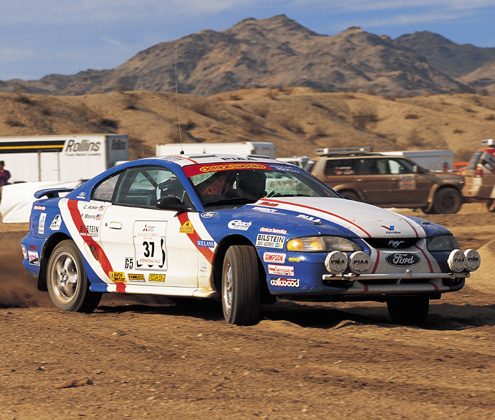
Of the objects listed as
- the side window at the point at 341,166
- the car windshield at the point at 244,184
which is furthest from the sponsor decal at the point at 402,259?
the side window at the point at 341,166

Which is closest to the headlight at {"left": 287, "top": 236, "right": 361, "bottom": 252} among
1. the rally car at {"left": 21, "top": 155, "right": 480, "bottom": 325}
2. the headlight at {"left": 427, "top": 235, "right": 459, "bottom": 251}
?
the rally car at {"left": 21, "top": 155, "right": 480, "bottom": 325}

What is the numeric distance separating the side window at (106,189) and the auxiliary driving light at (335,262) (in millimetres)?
Result: 2635

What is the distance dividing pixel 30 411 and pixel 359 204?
4115 millimetres

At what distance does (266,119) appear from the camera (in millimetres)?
80875

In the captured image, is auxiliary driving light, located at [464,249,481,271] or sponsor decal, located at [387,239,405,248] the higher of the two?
sponsor decal, located at [387,239,405,248]

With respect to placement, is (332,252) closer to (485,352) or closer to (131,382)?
(485,352)

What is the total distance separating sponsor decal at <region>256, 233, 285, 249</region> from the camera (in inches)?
316

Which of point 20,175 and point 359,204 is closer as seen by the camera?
point 359,204

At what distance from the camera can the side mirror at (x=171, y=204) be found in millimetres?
8844

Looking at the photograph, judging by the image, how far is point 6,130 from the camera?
221ft

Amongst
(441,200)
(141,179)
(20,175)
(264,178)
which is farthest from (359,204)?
(20,175)

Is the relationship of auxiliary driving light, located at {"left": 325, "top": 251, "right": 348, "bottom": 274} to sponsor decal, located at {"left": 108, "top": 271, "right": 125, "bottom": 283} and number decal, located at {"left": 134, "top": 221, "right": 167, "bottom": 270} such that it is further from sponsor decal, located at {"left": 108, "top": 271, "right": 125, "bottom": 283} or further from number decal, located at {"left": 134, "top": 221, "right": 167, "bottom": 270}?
sponsor decal, located at {"left": 108, "top": 271, "right": 125, "bottom": 283}

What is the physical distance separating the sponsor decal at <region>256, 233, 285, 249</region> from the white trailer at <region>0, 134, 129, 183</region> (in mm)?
31850

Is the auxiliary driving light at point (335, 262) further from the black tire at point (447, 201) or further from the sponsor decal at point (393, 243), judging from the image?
the black tire at point (447, 201)
